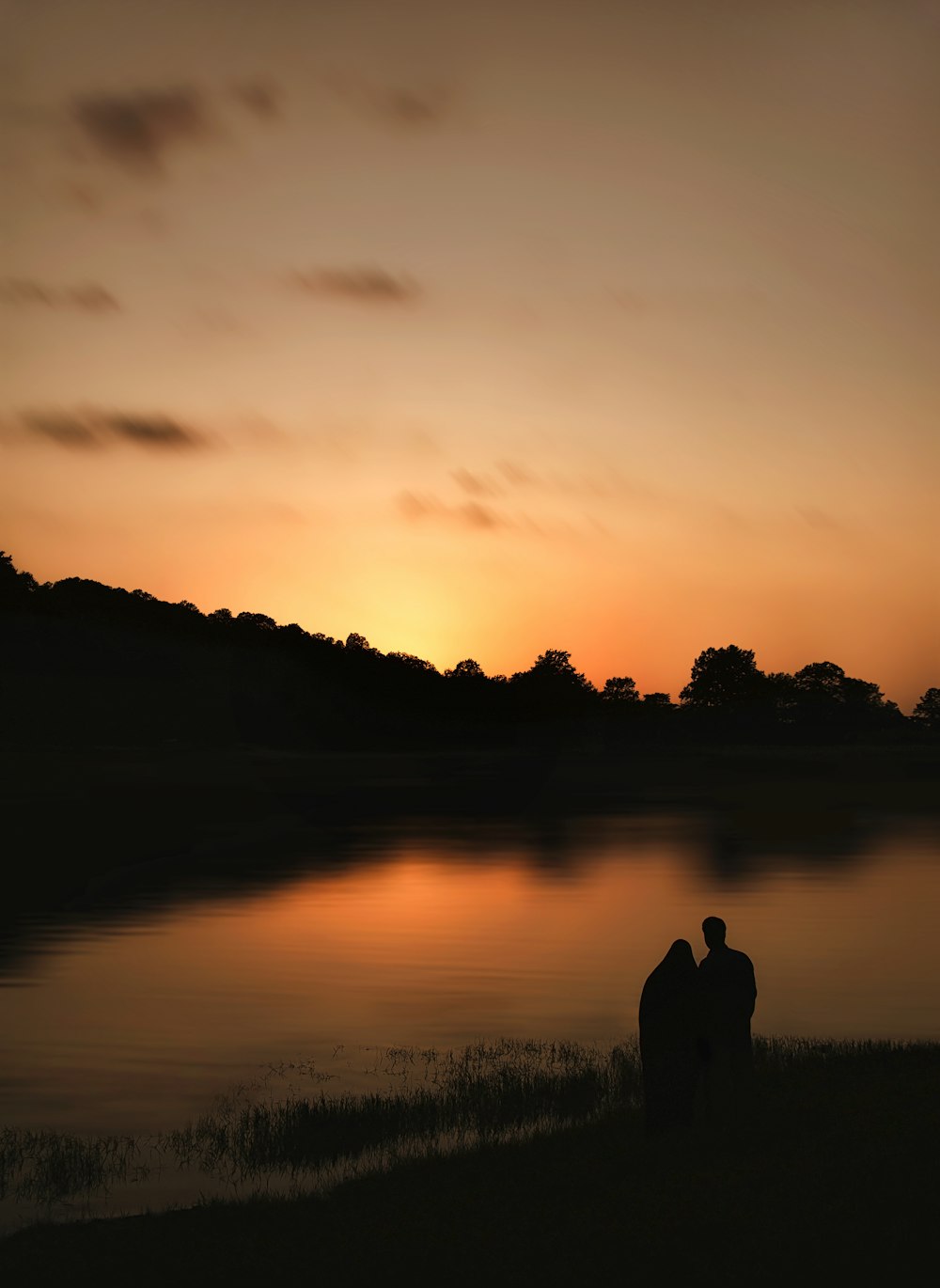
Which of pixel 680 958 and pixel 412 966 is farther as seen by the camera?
pixel 412 966

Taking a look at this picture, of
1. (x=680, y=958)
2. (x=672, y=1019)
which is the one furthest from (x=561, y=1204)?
(x=680, y=958)

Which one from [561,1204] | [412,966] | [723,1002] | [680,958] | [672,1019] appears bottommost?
[412,966]

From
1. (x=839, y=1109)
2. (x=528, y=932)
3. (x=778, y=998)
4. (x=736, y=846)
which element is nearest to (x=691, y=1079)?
(x=839, y=1109)

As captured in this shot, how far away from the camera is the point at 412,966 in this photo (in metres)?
41.6

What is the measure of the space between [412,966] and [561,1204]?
26.2 m

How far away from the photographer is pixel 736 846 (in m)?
83.4

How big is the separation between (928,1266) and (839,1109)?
20.0 ft

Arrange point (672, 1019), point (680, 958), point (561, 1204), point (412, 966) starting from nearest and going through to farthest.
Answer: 1. point (561, 1204)
2. point (680, 958)
3. point (672, 1019)
4. point (412, 966)

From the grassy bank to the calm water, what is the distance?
16.4ft

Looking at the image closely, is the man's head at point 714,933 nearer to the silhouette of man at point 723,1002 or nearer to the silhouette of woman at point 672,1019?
the silhouette of man at point 723,1002

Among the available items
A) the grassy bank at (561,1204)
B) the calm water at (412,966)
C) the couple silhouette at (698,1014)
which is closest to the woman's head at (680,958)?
the couple silhouette at (698,1014)

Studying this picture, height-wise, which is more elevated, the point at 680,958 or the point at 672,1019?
the point at 680,958

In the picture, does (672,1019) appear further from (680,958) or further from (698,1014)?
(680,958)

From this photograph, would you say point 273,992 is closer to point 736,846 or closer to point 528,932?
point 528,932
